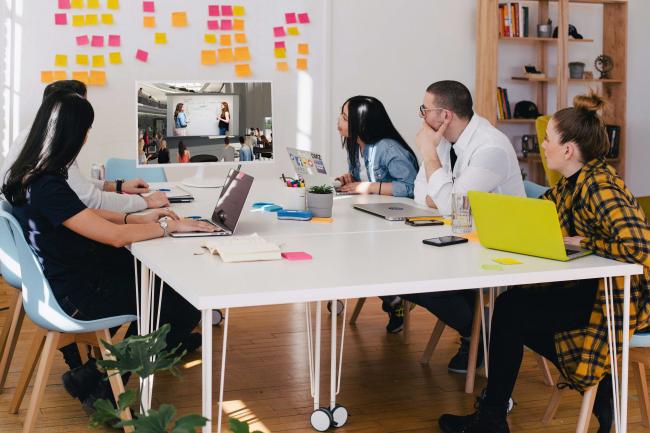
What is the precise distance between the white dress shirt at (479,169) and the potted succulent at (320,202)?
414mm

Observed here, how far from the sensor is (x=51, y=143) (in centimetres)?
261

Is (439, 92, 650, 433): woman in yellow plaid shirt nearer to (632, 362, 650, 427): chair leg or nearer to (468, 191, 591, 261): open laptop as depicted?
(468, 191, 591, 261): open laptop

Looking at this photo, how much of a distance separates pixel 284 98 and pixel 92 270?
3.54 m

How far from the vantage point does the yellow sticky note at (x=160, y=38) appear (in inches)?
225

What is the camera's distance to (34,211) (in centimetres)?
261

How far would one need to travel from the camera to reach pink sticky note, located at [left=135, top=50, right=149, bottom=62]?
5.67 meters

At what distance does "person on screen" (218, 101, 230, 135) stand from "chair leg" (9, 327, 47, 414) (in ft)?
5.12

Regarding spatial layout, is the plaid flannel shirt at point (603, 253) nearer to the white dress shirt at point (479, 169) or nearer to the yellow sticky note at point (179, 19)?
the white dress shirt at point (479, 169)

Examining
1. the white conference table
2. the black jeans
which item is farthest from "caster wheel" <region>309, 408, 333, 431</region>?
the black jeans

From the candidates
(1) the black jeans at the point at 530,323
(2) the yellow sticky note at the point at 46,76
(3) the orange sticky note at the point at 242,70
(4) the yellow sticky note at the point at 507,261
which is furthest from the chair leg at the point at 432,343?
(2) the yellow sticky note at the point at 46,76

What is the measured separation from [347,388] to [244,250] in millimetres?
1099

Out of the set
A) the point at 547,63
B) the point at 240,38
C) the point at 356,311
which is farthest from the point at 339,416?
the point at 547,63

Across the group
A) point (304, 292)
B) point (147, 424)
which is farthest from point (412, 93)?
point (147, 424)

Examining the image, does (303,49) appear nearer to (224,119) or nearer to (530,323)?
(224,119)
